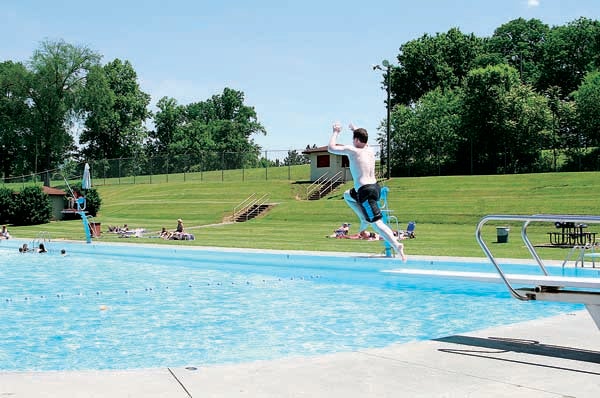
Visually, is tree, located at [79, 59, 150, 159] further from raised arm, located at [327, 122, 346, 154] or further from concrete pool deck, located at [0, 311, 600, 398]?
concrete pool deck, located at [0, 311, 600, 398]

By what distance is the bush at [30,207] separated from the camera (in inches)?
1726

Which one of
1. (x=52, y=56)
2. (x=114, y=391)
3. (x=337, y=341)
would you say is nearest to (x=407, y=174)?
(x=52, y=56)

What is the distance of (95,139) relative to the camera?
317 ft

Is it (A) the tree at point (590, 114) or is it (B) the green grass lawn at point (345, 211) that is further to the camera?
(A) the tree at point (590, 114)

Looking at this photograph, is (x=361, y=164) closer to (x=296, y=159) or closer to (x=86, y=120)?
(x=296, y=159)

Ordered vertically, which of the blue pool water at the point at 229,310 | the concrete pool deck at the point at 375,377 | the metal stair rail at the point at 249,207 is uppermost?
the metal stair rail at the point at 249,207

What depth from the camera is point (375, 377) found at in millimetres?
5777

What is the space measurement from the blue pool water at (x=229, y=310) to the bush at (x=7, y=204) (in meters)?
25.4

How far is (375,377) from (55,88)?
74557mm

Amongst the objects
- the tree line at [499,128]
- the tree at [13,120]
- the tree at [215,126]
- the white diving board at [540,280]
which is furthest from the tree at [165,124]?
the white diving board at [540,280]

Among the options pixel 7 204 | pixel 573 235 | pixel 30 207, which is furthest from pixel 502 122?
pixel 7 204

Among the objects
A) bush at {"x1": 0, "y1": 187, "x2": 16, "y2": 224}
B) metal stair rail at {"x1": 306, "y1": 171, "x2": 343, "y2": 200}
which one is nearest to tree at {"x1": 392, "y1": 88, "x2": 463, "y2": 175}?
metal stair rail at {"x1": 306, "y1": 171, "x2": 343, "y2": 200}

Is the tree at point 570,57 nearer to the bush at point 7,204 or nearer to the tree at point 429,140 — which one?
the tree at point 429,140

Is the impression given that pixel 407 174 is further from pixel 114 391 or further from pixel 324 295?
pixel 114 391
